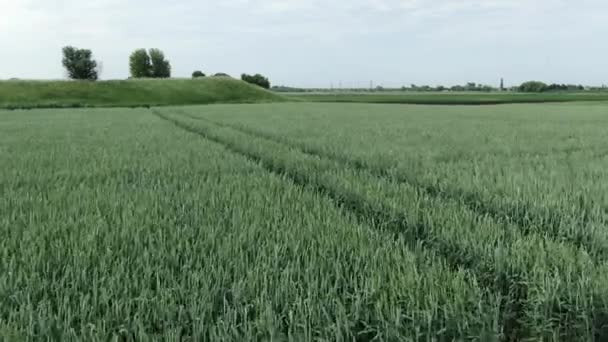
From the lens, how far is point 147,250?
2.42 metres

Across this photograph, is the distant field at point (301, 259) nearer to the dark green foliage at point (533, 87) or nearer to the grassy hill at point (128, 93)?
the grassy hill at point (128, 93)

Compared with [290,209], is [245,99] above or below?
above

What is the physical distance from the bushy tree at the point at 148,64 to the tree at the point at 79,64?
51.0 ft

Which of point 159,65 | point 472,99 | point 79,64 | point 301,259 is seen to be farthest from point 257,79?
point 301,259

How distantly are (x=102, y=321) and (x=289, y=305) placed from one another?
783 mm

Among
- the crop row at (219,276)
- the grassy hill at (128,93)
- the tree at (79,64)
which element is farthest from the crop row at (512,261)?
the tree at (79,64)

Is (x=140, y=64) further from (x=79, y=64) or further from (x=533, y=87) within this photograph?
(x=533, y=87)

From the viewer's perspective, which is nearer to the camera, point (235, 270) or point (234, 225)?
point (235, 270)

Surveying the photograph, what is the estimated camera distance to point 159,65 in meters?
113

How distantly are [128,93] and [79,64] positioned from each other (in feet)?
140

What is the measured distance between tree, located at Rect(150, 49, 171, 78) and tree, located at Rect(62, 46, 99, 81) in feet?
63.6

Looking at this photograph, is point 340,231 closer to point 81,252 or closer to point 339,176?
point 81,252

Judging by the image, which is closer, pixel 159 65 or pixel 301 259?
pixel 301 259

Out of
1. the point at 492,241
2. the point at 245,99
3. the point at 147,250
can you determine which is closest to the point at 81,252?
the point at 147,250
